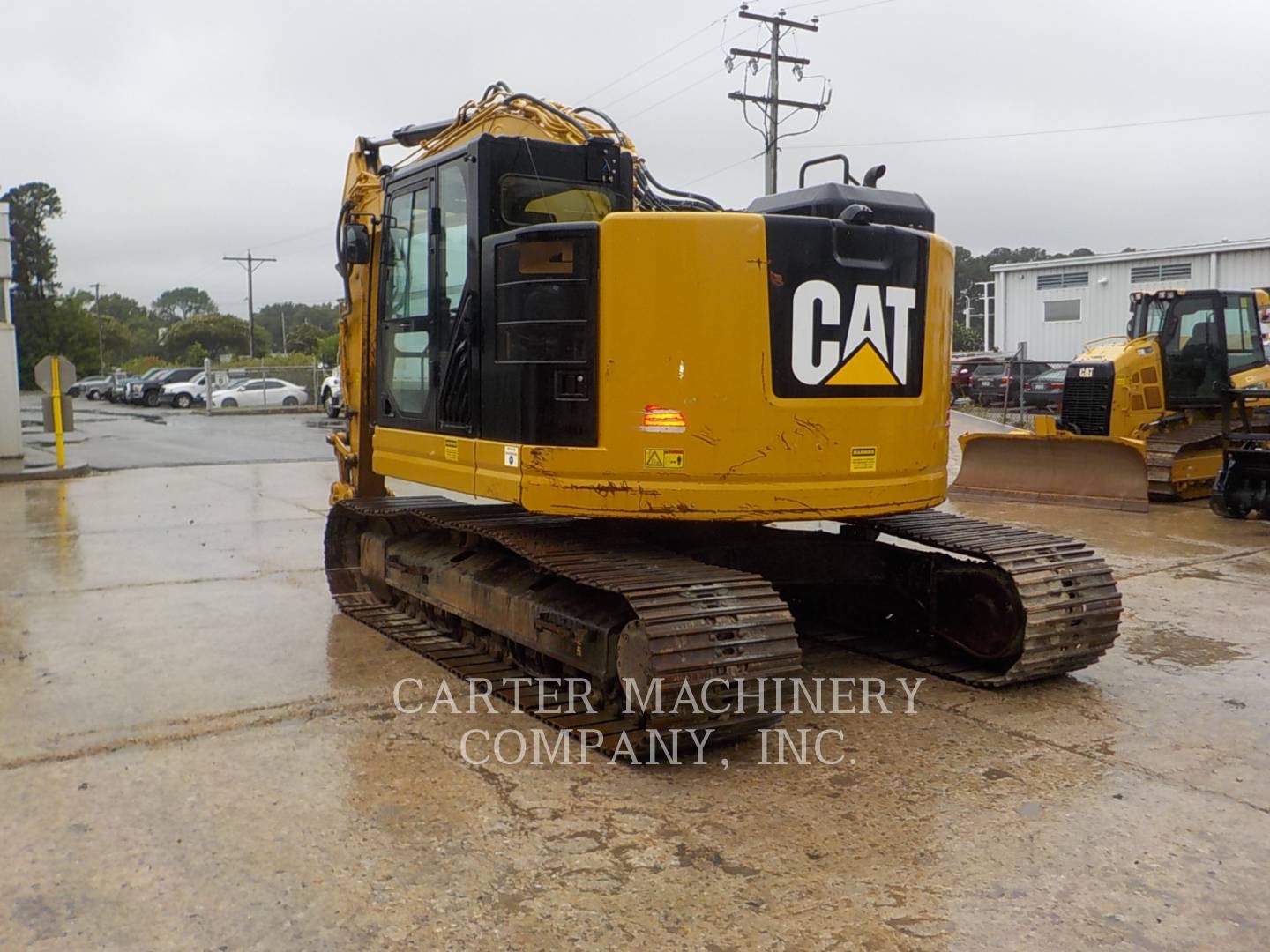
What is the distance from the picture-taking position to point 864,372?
5.32 meters

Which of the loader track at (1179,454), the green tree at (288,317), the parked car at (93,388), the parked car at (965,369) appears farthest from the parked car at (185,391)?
the green tree at (288,317)

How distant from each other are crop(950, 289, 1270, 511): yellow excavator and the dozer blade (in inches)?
0.5

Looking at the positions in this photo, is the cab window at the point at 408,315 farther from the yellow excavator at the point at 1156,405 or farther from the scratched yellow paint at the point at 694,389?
the yellow excavator at the point at 1156,405

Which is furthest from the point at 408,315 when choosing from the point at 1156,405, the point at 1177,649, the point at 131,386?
the point at 131,386

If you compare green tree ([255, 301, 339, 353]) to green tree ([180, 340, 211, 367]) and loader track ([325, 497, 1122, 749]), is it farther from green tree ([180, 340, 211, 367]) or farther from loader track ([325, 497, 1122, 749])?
loader track ([325, 497, 1122, 749])

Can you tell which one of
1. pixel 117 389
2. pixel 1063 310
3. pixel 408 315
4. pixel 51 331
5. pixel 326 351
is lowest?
pixel 117 389

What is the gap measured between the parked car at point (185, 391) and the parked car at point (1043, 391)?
28579 mm

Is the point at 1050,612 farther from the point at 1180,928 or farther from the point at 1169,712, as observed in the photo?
the point at 1180,928

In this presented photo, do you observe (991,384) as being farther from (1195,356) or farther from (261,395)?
(261,395)

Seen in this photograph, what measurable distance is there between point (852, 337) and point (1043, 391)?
26991 millimetres

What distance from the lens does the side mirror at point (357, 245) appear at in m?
6.78

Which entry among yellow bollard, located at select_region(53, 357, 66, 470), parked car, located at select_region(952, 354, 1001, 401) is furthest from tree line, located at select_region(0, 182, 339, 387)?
parked car, located at select_region(952, 354, 1001, 401)

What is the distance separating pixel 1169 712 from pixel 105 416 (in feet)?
118

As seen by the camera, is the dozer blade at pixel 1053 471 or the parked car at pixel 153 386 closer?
the dozer blade at pixel 1053 471
